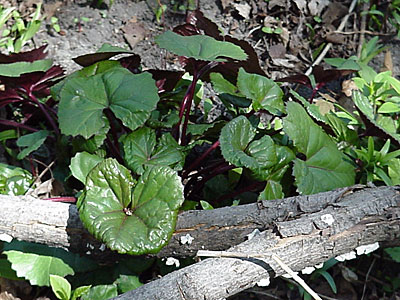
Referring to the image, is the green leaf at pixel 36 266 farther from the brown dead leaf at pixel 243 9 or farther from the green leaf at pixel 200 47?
the brown dead leaf at pixel 243 9

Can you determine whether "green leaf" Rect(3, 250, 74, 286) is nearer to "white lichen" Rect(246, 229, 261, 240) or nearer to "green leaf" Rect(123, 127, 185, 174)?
"green leaf" Rect(123, 127, 185, 174)

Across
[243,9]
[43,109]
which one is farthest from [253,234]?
[243,9]

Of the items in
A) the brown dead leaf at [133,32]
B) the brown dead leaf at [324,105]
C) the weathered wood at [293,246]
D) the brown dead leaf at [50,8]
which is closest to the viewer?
the weathered wood at [293,246]

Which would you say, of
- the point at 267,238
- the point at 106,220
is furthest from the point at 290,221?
the point at 106,220

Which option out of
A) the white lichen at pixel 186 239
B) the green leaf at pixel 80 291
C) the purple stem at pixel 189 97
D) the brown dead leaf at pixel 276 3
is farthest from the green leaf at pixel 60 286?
the brown dead leaf at pixel 276 3

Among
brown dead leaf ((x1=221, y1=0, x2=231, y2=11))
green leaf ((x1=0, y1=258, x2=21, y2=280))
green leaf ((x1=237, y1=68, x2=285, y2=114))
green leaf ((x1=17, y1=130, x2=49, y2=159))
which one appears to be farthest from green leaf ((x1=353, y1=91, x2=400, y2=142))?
green leaf ((x1=0, y1=258, x2=21, y2=280))
